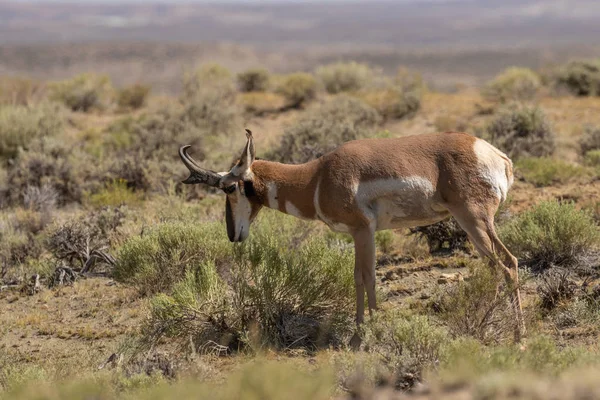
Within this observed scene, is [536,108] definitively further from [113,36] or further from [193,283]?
[113,36]

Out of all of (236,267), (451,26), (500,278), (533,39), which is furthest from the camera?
(451,26)

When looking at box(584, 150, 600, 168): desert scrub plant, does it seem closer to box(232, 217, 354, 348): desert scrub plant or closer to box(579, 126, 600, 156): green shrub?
box(579, 126, 600, 156): green shrub

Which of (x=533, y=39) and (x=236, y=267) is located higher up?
(x=236, y=267)

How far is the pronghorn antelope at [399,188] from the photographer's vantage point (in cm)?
777

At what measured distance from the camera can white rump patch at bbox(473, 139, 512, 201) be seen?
7824 mm

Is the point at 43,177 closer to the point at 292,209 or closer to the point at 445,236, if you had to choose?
the point at 445,236

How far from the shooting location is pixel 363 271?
805 centimetres

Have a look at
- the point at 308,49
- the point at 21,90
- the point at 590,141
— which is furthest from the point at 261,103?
the point at 308,49

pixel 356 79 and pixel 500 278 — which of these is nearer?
pixel 500 278

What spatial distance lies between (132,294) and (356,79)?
20541 mm

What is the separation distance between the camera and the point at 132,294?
9.98m

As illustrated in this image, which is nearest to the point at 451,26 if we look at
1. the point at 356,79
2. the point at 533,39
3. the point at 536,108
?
the point at 533,39

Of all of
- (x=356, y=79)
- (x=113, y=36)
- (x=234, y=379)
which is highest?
(x=234, y=379)

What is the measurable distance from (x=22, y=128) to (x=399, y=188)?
13.6 metres
